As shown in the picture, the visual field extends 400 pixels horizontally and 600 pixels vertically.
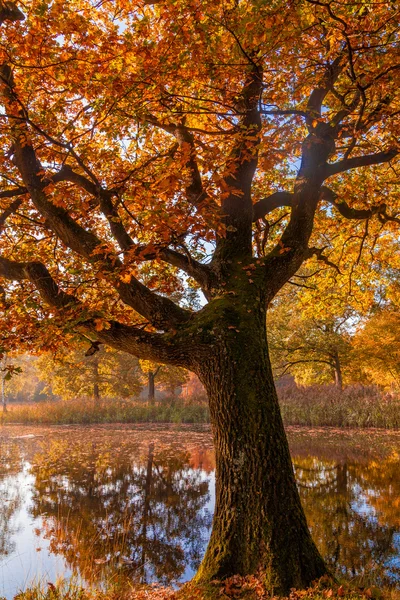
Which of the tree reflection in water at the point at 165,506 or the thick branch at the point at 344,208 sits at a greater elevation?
the thick branch at the point at 344,208

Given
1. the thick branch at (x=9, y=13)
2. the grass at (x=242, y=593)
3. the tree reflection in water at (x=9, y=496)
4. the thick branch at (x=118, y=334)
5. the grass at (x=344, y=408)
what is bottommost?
the tree reflection in water at (x=9, y=496)

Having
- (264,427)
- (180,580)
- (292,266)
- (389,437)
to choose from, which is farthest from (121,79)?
(389,437)

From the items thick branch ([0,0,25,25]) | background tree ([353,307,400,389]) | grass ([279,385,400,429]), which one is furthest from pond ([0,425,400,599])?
thick branch ([0,0,25,25])

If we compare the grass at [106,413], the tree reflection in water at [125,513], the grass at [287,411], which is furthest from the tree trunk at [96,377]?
the tree reflection in water at [125,513]

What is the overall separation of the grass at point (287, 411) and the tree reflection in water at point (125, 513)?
949 cm

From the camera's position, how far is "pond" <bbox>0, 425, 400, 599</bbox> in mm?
5969

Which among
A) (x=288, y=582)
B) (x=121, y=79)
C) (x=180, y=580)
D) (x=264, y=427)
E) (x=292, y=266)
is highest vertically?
(x=121, y=79)

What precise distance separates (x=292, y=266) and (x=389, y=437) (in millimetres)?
14065

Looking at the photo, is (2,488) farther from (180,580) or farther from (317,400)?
(317,400)

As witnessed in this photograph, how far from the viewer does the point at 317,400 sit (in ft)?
72.2

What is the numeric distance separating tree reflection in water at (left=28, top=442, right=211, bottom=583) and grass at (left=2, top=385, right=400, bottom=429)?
9.49 meters

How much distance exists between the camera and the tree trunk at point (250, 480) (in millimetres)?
4129

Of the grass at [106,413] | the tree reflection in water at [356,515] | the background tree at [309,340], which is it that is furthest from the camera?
the grass at [106,413]

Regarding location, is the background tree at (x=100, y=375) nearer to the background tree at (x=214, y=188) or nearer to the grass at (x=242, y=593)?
the background tree at (x=214, y=188)
